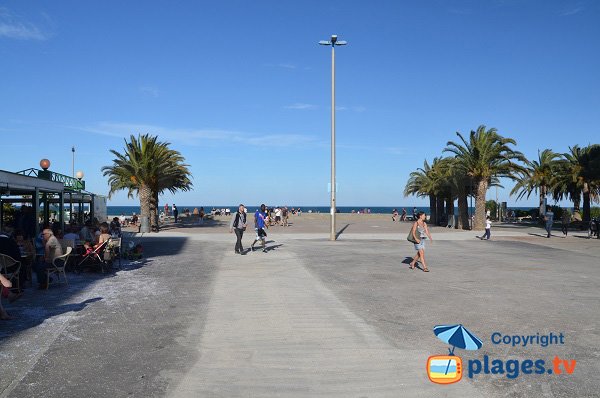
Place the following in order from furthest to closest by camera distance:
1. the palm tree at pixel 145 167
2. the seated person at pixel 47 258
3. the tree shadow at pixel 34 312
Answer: the palm tree at pixel 145 167, the seated person at pixel 47 258, the tree shadow at pixel 34 312

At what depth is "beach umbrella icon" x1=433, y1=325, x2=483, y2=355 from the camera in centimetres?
593

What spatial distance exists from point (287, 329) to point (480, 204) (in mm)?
28849

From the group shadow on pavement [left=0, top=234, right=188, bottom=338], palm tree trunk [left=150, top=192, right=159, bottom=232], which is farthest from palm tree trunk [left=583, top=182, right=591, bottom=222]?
shadow on pavement [left=0, top=234, right=188, bottom=338]

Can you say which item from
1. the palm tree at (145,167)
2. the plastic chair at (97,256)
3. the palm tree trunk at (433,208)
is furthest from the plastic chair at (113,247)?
the palm tree trunk at (433,208)

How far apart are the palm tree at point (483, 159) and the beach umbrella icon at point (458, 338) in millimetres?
27698

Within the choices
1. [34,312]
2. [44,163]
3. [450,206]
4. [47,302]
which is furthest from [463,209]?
[34,312]

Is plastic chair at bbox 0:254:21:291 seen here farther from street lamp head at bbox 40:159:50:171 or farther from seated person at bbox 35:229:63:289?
street lamp head at bbox 40:159:50:171

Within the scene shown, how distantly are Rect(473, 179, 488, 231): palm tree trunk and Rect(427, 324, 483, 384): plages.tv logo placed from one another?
91.5ft

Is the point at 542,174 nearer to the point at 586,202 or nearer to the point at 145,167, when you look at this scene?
the point at 586,202

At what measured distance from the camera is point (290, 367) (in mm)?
5324

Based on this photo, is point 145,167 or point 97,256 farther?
point 145,167

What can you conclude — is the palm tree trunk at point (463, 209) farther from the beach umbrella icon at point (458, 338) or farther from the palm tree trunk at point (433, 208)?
the beach umbrella icon at point (458, 338)

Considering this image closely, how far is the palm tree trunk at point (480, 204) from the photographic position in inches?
1298

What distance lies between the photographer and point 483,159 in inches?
1273
